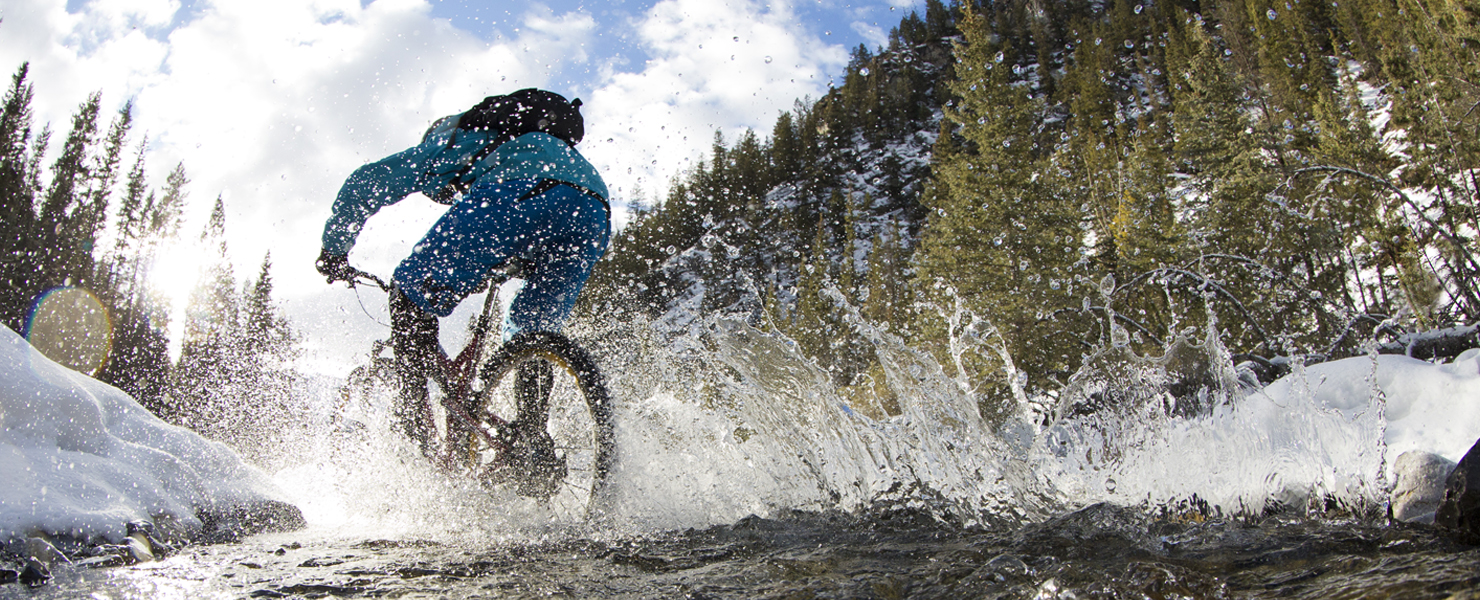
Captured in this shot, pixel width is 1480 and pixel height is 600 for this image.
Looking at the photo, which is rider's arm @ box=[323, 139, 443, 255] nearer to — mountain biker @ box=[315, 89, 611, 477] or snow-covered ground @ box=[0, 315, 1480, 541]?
mountain biker @ box=[315, 89, 611, 477]

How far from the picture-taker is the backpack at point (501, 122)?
307 cm

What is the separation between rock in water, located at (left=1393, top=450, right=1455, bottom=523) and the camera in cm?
201

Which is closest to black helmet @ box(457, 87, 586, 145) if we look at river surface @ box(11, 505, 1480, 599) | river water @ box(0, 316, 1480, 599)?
river water @ box(0, 316, 1480, 599)

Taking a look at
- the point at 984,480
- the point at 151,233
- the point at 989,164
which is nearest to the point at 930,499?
the point at 984,480

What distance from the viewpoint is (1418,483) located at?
2070mm

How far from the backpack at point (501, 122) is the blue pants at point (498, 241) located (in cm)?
23

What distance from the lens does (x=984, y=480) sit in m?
2.34

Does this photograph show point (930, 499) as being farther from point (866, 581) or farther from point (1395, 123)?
point (1395, 123)

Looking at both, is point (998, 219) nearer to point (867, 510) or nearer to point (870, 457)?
point (870, 457)

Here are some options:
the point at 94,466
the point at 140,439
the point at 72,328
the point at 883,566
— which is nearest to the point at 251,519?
the point at 94,466

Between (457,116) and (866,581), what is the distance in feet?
9.29

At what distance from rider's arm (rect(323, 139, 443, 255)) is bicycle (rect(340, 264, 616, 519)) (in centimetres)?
34

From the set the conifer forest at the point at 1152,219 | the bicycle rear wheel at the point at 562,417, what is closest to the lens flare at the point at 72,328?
the conifer forest at the point at 1152,219

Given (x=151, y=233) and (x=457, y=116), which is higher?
(x=151, y=233)
